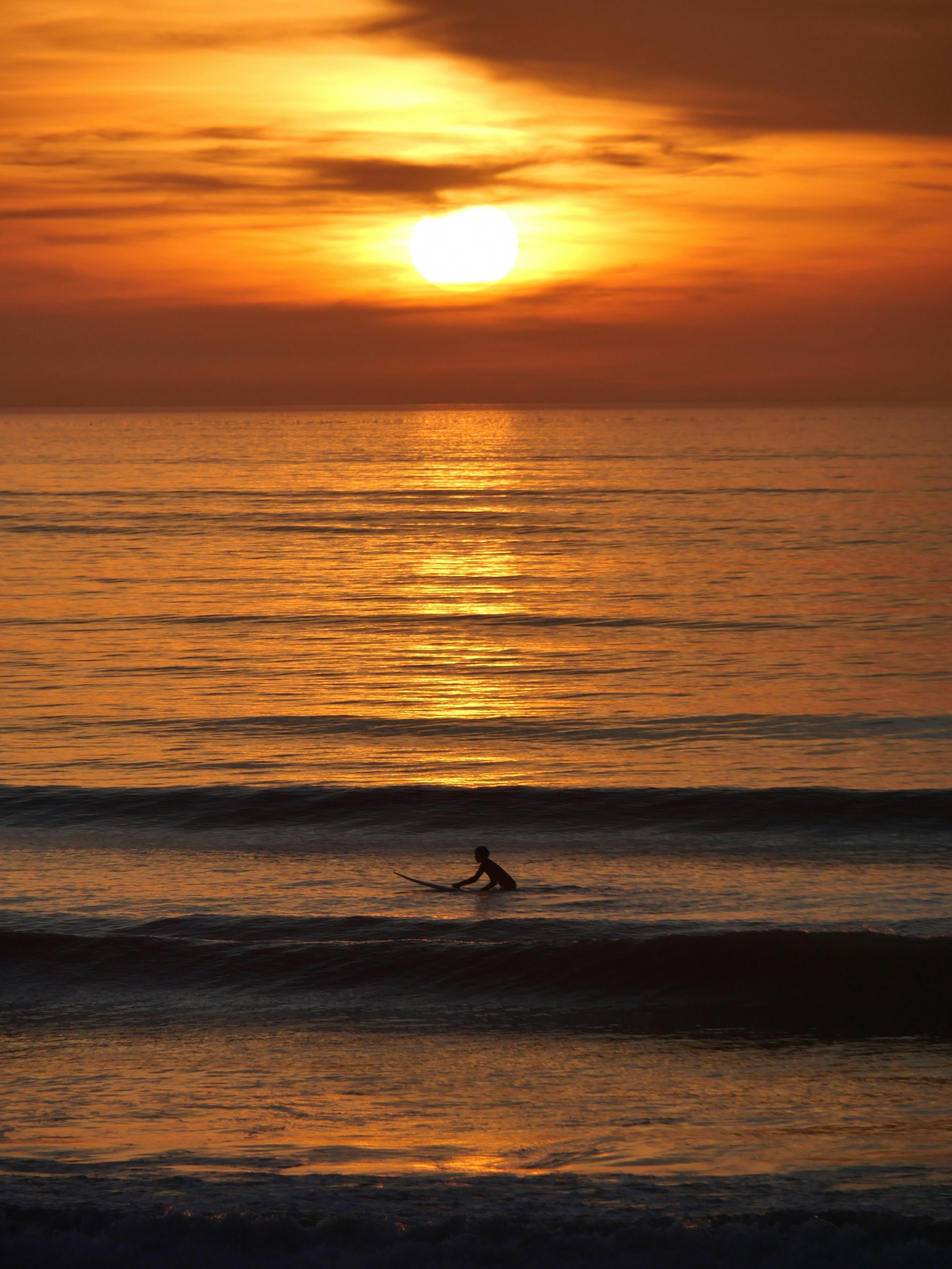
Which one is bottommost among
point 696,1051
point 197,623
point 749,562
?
point 696,1051

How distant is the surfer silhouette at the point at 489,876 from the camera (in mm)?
17469

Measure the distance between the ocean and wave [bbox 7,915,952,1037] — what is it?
2.2 inches

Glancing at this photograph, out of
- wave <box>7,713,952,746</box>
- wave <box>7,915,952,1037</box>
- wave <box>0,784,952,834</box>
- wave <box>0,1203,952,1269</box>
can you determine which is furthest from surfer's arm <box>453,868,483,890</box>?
wave <box>7,713,952,746</box>

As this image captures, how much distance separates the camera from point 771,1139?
33.9 feet

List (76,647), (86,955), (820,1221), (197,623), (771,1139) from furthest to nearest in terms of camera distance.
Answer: (197,623) → (76,647) → (86,955) → (771,1139) → (820,1221)

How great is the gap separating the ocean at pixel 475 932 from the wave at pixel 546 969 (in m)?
0.06

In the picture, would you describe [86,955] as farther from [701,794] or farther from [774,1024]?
[701,794]

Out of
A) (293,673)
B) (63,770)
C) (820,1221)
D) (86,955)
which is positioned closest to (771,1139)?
(820,1221)

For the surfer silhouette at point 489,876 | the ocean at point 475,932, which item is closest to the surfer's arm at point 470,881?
the surfer silhouette at point 489,876

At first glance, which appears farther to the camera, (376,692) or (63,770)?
(376,692)

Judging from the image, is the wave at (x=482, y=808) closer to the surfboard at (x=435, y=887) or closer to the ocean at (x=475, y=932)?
the ocean at (x=475, y=932)

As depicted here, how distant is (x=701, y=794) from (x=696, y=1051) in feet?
34.1

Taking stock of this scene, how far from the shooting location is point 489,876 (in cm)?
1795

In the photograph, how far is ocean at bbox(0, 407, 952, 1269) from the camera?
9.13m
